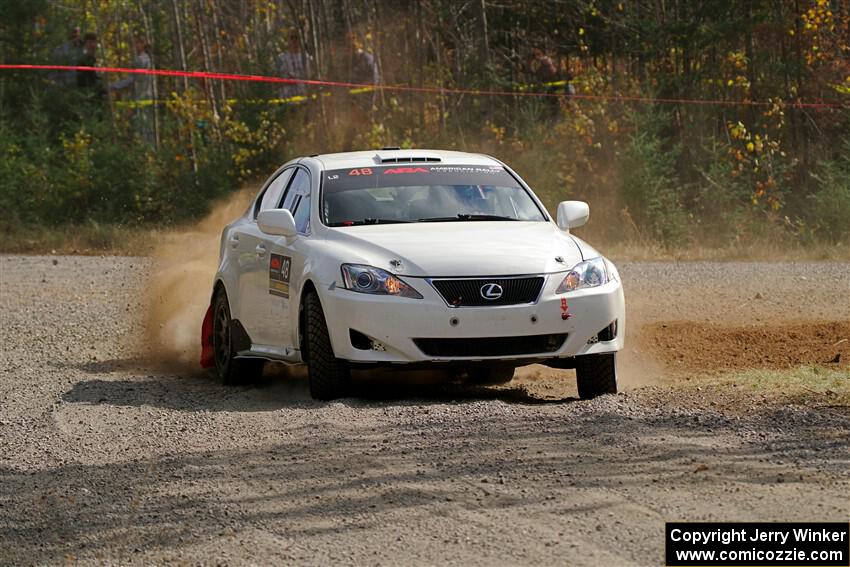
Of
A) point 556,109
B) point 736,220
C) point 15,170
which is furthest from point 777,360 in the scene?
point 15,170

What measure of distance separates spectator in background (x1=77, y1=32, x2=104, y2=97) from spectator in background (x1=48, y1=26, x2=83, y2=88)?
103mm

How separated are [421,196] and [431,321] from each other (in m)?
1.71

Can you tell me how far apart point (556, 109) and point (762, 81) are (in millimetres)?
4022

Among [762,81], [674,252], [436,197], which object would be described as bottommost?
[674,252]

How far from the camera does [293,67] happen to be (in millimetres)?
29500

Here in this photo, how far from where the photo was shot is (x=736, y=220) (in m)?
25.9

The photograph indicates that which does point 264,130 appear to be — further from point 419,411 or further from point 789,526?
point 789,526

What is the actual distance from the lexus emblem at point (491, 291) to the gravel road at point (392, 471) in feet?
2.11

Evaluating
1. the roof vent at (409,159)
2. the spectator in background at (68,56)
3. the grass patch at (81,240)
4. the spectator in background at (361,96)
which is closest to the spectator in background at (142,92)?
the spectator in background at (68,56)

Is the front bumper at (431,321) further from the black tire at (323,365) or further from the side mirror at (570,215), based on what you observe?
the side mirror at (570,215)

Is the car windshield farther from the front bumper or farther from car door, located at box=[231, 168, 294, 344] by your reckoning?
the front bumper

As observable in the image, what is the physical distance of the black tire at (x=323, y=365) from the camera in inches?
379

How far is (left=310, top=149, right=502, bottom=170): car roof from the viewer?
11.2m

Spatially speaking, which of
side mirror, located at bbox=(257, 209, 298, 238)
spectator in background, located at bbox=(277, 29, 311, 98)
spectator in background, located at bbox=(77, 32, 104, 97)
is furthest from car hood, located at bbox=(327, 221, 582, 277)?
spectator in background, located at bbox=(77, 32, 104, 97)
